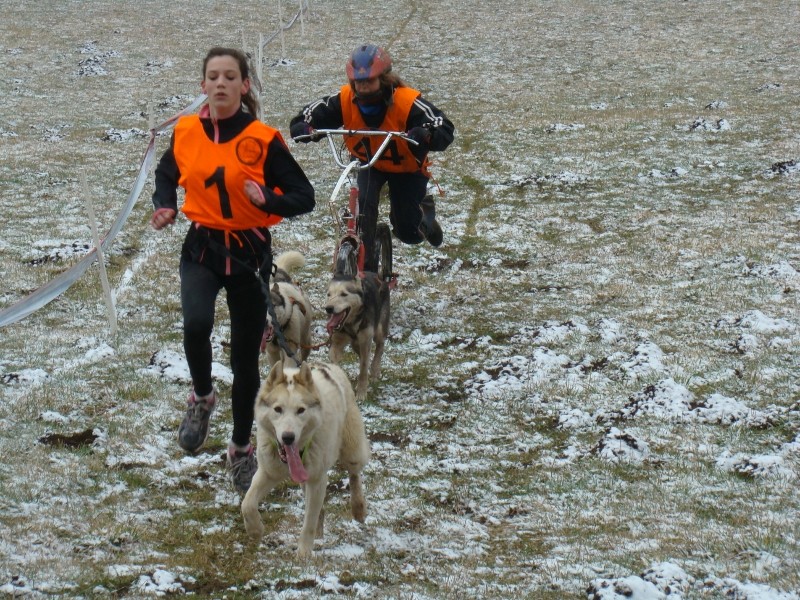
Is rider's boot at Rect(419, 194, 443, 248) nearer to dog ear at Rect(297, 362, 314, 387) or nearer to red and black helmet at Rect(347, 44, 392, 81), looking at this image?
red and black helmet at Rect(347, 44, 392, 81)

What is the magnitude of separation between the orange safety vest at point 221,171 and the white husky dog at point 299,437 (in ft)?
3.16

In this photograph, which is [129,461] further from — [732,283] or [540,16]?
[540,16]

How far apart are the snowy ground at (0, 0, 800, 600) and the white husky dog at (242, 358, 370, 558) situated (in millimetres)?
308

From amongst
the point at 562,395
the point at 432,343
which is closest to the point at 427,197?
the point at 432,343

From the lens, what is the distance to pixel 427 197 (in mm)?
9281

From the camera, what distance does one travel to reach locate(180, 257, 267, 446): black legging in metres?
5.00

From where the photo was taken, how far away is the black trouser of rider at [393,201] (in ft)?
26.9

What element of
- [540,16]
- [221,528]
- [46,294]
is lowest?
[221,528]

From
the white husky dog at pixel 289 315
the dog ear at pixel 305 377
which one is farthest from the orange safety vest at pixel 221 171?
the white husky dog at pixel 289 315

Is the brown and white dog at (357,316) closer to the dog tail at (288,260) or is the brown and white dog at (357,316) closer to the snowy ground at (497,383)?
the snowy ground at (497,383)

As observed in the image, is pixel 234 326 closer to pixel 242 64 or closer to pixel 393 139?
pixel 242 64

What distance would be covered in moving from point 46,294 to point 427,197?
4.10 metres

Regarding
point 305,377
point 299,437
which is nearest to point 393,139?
point 305,377

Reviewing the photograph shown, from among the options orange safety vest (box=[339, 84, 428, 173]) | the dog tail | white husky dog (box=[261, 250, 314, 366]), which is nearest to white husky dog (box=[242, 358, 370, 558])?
white husky dog (box=[261, 250, 314, 366])
